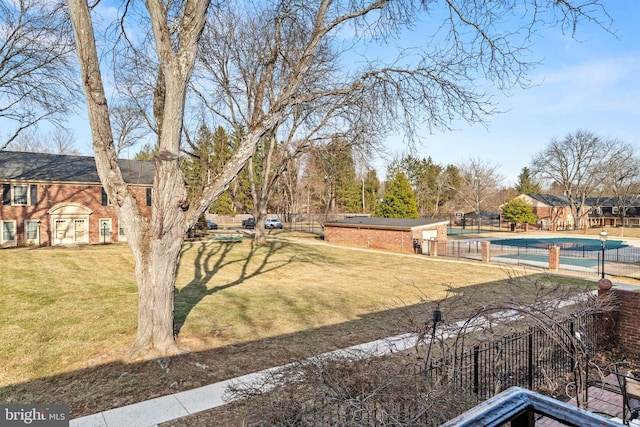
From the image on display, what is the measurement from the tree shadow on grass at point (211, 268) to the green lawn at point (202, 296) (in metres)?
0.06

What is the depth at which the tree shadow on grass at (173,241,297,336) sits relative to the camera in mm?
11196

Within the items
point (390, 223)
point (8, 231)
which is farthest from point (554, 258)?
point (8, 231)

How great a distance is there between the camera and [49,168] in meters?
27.9

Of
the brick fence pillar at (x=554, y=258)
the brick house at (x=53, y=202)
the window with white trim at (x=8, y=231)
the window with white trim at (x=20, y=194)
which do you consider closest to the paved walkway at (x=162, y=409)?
the brick fence pillar at (x=554, y=258)

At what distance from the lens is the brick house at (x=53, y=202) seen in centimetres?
2531

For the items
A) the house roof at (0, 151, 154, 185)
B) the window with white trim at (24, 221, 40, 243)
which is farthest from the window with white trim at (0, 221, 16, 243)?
the house roof at (0, 151, 154, 185)

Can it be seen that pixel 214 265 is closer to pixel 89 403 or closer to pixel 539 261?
pixel 89 403

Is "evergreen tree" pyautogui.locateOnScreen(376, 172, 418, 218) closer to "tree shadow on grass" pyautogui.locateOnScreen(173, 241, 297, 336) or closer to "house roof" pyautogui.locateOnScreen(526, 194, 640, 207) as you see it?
"tree shadow on grass" pyautogui.locateOnScreen(173, 241, 297, 336)

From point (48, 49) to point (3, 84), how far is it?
14.7 ft

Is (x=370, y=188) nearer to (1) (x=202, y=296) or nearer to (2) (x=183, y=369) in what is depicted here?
(1) (x=202, y=296)

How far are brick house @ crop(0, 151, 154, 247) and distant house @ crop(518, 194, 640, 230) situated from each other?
53865mm

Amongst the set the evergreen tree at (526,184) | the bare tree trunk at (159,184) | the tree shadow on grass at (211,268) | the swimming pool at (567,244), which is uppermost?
the evergreen tree at (526,184)

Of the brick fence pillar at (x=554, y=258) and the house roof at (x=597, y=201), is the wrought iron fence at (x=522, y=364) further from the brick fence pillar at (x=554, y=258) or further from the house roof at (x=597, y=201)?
the house roof at (x=597, y=201)

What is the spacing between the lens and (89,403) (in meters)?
5.59
